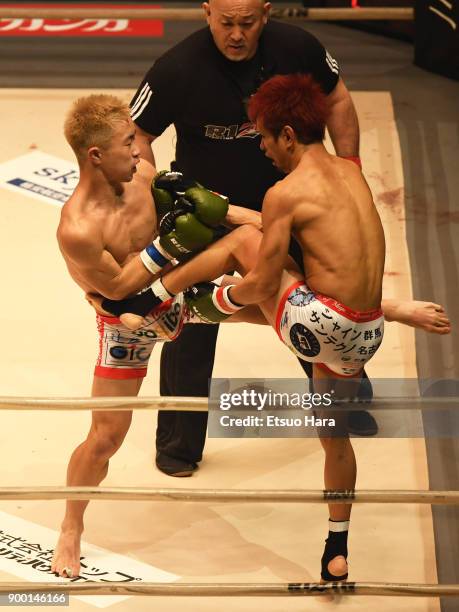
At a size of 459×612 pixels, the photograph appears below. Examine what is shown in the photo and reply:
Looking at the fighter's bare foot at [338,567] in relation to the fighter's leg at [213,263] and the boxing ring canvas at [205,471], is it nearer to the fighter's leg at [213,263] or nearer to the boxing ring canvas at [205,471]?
the boxing ring canvas at [205,471]

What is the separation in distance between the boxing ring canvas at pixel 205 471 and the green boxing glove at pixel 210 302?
2.94ft

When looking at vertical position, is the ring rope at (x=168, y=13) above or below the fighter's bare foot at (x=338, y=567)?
above

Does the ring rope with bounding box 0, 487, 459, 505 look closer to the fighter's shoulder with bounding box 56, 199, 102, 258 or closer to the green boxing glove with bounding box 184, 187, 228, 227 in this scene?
the fighter's shoulder with bounding box 56, 199, 102, 258

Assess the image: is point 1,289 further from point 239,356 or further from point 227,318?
point 227,318

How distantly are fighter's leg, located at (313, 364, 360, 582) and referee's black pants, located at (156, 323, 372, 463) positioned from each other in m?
0.71

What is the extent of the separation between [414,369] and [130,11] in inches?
138

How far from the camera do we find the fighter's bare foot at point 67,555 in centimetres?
381

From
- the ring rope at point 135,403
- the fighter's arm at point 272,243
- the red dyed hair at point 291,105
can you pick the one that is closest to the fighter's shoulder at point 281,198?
the fighter's arm at point 272,243

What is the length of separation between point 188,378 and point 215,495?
1436 millimetres

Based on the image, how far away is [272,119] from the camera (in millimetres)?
3424

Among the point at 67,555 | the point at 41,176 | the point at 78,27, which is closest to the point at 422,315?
the point at 67,555

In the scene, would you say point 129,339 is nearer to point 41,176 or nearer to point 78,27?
point 41,176

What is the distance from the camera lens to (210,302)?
3627 mm

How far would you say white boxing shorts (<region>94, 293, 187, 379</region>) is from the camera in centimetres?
371
